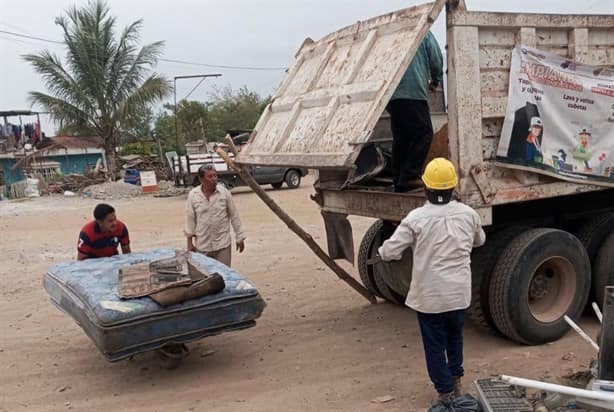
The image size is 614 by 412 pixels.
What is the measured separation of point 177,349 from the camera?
4.82 m

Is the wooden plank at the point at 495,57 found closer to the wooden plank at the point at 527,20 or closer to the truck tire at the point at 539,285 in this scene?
the wooden plank at the point at 527,20

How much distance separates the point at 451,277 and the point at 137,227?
11568 millimetres

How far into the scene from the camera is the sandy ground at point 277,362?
4.35 metres

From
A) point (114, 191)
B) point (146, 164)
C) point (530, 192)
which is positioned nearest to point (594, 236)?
point (530, 192)

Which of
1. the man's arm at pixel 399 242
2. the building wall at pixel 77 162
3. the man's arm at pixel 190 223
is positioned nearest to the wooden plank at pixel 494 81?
the man's arm at pixel 399 242

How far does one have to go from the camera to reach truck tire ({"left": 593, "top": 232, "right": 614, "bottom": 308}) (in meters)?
5.32

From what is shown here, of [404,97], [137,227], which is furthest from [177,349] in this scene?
[137,227]

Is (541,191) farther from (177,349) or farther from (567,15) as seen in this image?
(177,349)

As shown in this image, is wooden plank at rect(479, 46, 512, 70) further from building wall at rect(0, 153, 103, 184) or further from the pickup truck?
building wall at rect(0, 153, 103, 184)

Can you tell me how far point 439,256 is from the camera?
12.2ft

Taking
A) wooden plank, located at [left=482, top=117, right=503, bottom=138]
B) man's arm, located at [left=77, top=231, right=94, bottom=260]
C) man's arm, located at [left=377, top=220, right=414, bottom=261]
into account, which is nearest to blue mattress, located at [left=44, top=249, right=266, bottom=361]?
man's arm, located at [left=77, top=231, right=94, bottom=260]

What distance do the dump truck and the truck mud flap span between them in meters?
0.07

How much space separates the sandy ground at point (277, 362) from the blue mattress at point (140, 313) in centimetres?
45

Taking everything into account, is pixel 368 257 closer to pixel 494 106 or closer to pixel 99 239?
pixel 494 106
